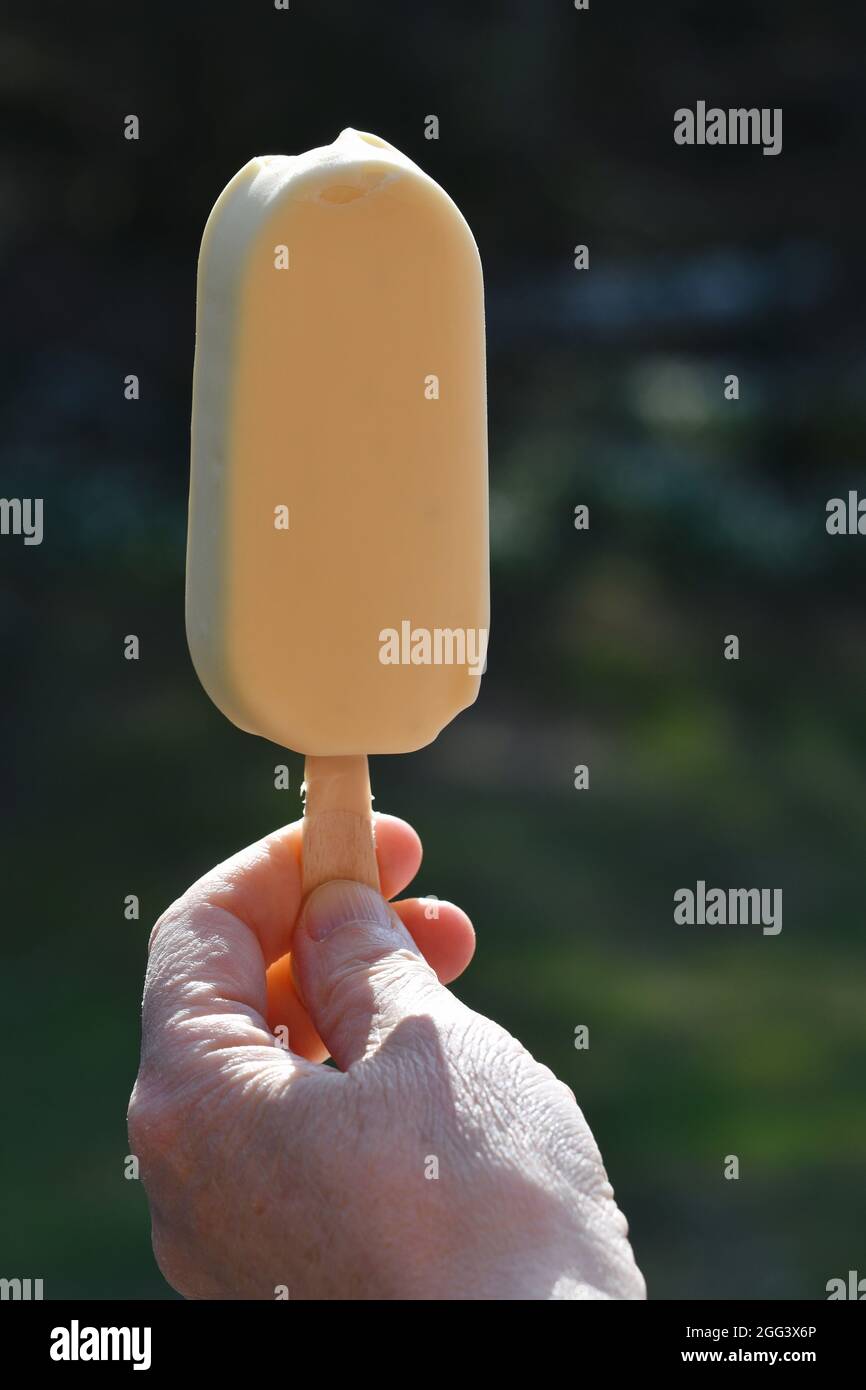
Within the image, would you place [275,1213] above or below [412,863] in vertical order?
below

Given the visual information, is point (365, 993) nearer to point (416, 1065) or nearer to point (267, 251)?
point (416, 1065)

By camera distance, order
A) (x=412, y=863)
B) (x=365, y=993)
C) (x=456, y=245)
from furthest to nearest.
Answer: (x=412, y=863) < (x=456, y=245) < (x=365, y=993)

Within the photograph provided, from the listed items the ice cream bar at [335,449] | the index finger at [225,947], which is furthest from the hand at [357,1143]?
the ice cream bar at [335,449]

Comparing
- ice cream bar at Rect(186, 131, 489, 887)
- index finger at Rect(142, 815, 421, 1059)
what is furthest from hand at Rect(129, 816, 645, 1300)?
ice cream bar at Rect(186, 131, 489, 887)

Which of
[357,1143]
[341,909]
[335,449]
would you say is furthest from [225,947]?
[335,449]

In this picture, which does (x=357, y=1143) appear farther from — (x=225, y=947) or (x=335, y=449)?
(x=335, y=449)

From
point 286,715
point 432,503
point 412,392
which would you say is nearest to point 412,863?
point 286,715

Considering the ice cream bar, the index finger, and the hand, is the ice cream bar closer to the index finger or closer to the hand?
the index finger
